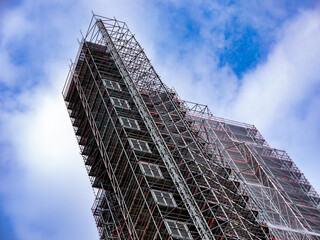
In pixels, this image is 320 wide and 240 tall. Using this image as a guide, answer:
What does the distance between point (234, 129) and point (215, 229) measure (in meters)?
23.9

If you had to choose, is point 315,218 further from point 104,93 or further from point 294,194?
point 104,93

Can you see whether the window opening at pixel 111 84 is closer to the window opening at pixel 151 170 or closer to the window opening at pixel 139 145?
the window opening at pixel 139 145

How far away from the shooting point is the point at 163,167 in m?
45.2

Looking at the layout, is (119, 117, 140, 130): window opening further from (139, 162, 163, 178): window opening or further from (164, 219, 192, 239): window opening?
(164, 219, 192, 239): window opening

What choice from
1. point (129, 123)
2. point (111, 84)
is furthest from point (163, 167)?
point (111, 84)

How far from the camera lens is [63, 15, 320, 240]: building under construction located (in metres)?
41.6

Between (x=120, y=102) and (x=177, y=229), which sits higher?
(x=120, y=102)

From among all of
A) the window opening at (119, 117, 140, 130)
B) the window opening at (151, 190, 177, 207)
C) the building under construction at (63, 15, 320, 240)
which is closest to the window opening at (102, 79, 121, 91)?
the building under construction at (63, 15, 320, 240)

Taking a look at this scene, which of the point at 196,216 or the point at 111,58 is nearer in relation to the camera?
the point at 196,216

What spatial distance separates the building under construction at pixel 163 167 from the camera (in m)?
41.6

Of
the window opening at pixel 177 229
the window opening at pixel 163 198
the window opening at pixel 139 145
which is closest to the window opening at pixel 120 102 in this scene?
the window opening at pixel 139 145

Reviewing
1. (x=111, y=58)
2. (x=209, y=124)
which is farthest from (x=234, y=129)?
(x=111, y=58)

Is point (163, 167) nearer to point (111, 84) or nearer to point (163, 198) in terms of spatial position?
point (163, 198)

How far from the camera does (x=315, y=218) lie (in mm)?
51844
